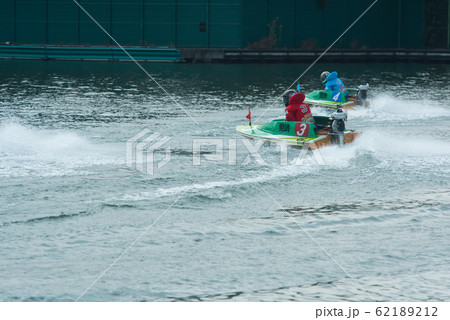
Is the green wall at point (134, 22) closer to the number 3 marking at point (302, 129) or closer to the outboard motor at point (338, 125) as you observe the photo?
the number 3 marking at point (302, 129)

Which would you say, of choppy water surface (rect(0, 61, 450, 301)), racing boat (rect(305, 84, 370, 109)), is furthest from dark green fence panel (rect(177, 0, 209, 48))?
choppy water surface (rect(0, 61, 450, 301))

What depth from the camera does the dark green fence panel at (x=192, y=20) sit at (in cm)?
6319

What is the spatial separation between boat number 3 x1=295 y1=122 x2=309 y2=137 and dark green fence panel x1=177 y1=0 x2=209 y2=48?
135 ft

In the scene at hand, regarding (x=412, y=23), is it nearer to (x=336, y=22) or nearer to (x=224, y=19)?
(x=336, y=22)

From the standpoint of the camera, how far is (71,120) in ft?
102

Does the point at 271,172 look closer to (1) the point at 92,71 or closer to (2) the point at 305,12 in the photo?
(1) the point at 92,71

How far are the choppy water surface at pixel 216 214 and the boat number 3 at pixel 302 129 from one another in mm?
618

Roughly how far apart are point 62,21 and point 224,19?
1370 cm

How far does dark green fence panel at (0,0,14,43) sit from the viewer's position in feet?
208

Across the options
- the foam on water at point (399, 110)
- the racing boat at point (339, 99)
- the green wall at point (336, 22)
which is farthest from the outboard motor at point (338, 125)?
the green wall at point (336, 22)

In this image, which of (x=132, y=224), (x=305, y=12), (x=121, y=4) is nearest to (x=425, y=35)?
(x=305, y=12)

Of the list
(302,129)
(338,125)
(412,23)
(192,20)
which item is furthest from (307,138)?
(412,23)

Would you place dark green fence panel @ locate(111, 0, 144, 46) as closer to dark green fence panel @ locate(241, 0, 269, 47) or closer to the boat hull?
dark green fence panel @ locate(241, 0, 269, 47)

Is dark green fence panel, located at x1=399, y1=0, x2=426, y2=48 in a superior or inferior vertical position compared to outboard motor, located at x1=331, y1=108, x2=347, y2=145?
superior
